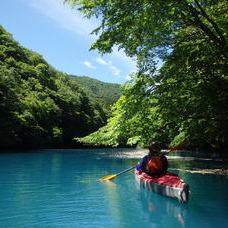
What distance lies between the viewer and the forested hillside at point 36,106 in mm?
46969

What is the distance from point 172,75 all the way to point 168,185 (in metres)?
4.40

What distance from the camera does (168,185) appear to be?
464 inches

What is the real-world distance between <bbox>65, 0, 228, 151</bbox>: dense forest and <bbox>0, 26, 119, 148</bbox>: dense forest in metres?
38.8

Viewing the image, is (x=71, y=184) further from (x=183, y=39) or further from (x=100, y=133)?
(x=183, y=39)

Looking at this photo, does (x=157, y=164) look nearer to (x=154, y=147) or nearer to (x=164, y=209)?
(x=154, y=147)

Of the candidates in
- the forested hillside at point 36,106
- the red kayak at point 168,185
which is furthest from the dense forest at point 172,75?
the forested hillside at point 36,106

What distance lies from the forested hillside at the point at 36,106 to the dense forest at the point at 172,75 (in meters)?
38.7

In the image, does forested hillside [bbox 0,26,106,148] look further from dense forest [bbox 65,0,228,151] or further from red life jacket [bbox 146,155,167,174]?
dense forest [bbox 65,0,228,151]

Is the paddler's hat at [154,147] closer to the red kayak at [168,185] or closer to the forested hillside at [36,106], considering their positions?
the red kayak at [168,185]

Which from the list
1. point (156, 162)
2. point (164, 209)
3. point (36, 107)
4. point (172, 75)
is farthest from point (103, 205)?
point (36, 107)

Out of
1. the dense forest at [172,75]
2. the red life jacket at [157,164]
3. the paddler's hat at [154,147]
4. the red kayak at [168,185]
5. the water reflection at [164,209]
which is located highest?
the dense forest at [172,75]

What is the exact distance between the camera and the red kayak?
10853mm

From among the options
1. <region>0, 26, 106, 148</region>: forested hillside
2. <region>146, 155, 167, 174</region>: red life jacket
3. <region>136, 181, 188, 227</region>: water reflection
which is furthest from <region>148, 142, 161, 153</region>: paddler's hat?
<region>0, 26, 106, 148</region>: forested hillside

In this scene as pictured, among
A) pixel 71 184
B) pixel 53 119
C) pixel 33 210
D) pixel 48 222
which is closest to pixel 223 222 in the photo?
pixel 48 222
